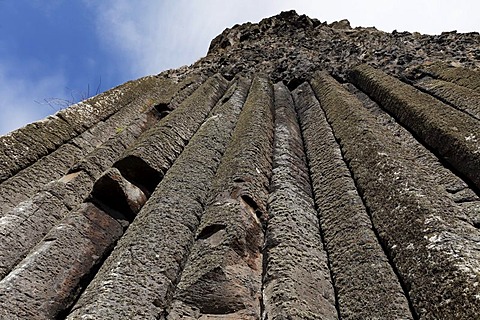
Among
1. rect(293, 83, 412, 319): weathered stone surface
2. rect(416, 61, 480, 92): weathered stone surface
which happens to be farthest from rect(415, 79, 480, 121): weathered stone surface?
rect(293, 83, 412, 319): weathered stone surface

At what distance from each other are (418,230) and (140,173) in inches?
76.0

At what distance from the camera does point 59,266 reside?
2.35 metres

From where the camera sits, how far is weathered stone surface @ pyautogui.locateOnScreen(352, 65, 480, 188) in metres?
3.03

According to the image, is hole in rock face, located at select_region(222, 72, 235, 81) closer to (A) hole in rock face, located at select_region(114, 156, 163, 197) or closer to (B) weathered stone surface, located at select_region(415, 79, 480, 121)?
(B) weathered stone surface, located at select_region(415, 79, 480, 121)

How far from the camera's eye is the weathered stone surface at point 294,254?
1958mm

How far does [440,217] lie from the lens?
2.24 metres

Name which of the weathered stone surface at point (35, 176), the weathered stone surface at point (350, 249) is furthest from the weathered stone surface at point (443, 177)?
the weathered stone surface at point (35, 176)

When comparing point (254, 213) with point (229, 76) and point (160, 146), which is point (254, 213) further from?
point (229, 76)

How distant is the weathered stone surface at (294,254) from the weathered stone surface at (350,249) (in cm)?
6

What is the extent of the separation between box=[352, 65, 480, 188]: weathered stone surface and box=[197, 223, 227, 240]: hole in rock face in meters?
1.55

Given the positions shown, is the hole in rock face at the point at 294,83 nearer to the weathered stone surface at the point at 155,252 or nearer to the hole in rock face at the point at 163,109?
the hole in rock face at the point at 163,109

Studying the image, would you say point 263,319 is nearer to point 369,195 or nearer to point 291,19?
point 369,195

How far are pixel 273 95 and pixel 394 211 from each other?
384 cm

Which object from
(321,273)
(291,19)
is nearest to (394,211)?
(321,273)
